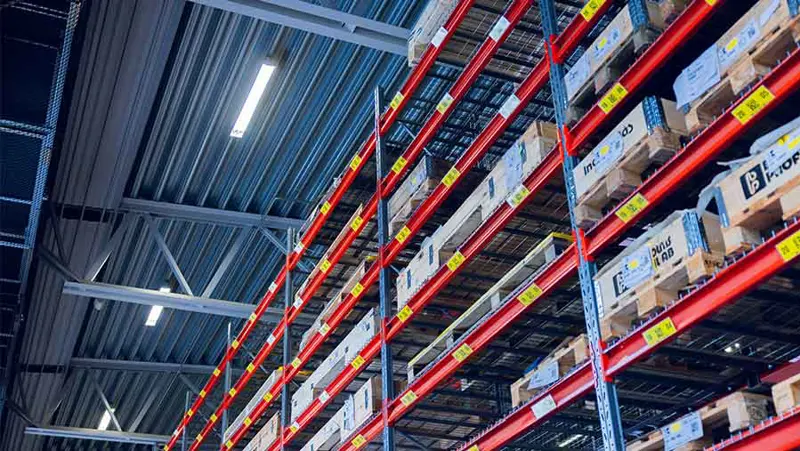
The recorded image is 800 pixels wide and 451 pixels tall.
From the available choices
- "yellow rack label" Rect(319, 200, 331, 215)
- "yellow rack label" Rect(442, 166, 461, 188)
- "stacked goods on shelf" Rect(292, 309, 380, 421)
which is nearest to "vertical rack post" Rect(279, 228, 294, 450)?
"stacked goods on shelf" Rect(292, 309, 380, 421)

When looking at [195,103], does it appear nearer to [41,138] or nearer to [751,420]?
[41,138]

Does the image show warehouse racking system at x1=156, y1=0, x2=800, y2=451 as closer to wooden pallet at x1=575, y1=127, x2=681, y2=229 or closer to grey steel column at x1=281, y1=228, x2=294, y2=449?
wooden pallet at x1=575, y1=127, x2=681, y2=229

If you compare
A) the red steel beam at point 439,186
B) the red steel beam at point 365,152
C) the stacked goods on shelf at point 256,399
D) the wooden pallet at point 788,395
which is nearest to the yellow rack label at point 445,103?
the red steel beam at point 439,186

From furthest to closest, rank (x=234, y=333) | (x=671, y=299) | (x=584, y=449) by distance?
(x=234, y=333)
(x=584, y=449)
(x=671, y=299)

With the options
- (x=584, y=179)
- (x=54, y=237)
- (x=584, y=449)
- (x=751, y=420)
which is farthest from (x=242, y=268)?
(x=751, y=420)

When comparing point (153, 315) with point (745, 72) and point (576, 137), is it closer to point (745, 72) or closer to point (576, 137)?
point (576, 137)

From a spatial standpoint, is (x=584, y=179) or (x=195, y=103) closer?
(x=584, y=179)

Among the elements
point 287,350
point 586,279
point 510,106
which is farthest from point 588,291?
point 287,350

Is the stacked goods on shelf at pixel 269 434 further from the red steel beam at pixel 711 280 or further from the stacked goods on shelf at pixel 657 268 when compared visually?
the stacked goods on shelf at pixel 657 268

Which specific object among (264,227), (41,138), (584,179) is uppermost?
(264,227)

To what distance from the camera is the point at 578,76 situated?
23.1 feet

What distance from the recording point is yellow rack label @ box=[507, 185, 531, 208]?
23.9ft

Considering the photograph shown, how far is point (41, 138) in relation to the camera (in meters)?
11.8

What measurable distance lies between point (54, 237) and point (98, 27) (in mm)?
5373
